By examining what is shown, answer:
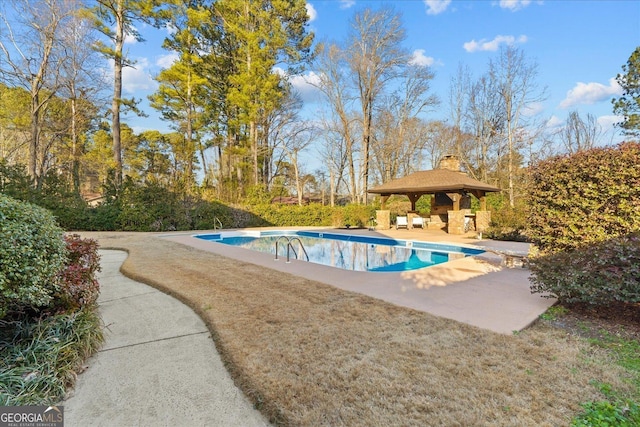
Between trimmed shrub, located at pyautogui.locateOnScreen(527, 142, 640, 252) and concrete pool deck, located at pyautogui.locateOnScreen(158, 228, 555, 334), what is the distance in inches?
39.4

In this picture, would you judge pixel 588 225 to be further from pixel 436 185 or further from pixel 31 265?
pixel 436 185

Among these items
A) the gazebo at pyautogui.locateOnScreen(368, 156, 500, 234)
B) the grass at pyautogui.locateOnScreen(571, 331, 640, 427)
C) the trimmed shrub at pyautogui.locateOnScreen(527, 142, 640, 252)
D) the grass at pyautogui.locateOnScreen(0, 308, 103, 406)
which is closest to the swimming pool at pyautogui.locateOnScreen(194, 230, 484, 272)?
the trimmed shrub at pyautogui.locateOnScreen(527, 142, 640, 252)

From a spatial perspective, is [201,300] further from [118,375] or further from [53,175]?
[53,175]

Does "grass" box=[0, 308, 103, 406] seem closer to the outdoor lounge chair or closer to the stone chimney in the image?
the outdoor lounge chair

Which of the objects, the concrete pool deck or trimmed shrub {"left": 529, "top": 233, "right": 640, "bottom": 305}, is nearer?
trimmed shrub {"left": 529, "top": 233, "right": 640, "bottom": 305}

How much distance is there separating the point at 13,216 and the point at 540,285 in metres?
5.77

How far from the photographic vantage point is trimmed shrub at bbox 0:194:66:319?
2.12 m

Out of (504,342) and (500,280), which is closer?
(504,342)

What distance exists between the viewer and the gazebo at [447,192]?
44.2 ft

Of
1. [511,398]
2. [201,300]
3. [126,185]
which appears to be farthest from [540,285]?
[126,185]

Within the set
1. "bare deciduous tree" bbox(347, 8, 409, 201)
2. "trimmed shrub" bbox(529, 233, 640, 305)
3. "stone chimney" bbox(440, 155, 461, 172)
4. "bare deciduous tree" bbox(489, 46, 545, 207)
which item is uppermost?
"bare deciduous tree" bbox(347, 8, 409, 201)

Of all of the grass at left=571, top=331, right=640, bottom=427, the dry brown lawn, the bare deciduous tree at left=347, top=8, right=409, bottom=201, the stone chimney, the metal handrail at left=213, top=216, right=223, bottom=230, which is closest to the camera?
the grass at left=571, top=331, right=640, bottom=427

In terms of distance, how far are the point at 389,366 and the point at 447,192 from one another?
14.0 meters

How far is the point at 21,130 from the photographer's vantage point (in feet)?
60.9
